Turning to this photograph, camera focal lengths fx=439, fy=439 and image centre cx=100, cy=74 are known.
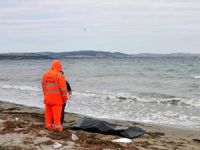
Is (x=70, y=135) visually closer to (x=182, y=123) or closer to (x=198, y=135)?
(x=198, y=135)

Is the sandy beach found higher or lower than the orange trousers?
lower

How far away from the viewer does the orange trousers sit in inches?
380

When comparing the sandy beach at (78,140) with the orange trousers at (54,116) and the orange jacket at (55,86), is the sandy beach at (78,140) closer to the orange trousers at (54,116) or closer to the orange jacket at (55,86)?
the orange trousers at (54,116)

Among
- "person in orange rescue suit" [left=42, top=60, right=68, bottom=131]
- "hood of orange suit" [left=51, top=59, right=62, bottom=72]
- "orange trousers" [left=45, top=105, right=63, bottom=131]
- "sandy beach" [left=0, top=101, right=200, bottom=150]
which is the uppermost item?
"hood of orange suit" [left=51, top=59, right=62, bottom=72]

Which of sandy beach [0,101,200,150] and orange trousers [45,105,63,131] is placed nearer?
sandy beach [0,101,200,150]

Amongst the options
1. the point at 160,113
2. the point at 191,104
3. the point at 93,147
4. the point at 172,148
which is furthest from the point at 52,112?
the point at 191,104

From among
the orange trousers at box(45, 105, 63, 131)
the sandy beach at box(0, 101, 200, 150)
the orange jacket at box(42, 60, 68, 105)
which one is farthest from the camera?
the orange trousers at box(45, 105, 63, 131)

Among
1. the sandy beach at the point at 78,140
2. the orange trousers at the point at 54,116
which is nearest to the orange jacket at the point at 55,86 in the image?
the orange trousers at the point at 54,116

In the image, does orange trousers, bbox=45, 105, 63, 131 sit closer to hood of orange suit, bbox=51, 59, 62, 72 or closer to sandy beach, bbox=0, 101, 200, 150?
sandy beach, bbox=0, 101, 200, 150

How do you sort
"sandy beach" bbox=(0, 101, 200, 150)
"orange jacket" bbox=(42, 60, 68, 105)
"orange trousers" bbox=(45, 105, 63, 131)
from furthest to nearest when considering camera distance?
"orange trousers" bbox=(45, 105, 63, 131)
"orange jacket" bbox=(42, 60, 68, 105)
"sandy beach" bbox=(0, 101, 200, 150)

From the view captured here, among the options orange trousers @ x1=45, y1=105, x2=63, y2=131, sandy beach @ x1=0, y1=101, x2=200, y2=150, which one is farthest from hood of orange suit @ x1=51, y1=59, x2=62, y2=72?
sandy beach @ x1=0, y1=101, x2=200, y2=150

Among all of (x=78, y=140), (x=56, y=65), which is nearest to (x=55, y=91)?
(x=56, y=65)

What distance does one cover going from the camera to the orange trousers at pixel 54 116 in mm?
9656

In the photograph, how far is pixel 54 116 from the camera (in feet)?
31.8
